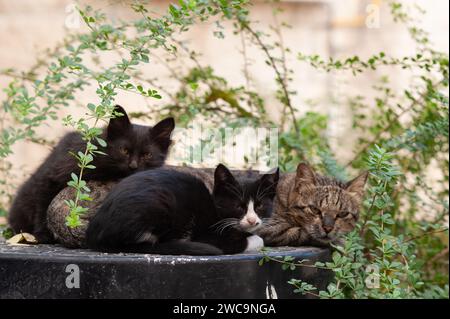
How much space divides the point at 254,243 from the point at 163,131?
0.78 metres

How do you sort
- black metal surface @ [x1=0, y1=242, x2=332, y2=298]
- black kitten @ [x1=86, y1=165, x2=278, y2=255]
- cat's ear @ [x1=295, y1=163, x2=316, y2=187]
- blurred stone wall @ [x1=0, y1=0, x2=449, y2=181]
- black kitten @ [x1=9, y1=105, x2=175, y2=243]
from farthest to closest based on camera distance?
blurred stone wall @ [x1=0, y1=0, x2=449, y2=181] < cat's ear @ [x1=295, y1=163, x2=316, y2=187] < black kitten @ [x1=9, y1=105, x2=175, y2=243] < black kitten @ [x1=86, y1=165, x2=278, y2=255] < black metal surface @ [x1=0, y1=242, x2=332, y2=298]

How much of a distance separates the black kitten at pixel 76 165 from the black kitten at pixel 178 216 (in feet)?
1.08

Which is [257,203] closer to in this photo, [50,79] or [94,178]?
[94,178]

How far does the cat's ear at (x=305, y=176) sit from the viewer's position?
2996 mm

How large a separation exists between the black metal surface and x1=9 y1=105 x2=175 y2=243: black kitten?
50cm

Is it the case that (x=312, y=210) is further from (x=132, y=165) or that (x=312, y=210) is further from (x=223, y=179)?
(x=132, y=165)

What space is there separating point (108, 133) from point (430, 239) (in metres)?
2.09

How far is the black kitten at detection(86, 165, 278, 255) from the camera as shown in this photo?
2318 millimetres

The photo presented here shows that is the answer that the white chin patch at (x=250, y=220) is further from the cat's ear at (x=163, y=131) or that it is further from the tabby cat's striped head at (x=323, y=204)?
the cat's ear at (x=163, y=131)

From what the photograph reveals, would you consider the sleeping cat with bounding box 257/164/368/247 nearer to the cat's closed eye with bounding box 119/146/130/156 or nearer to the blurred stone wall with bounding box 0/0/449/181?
the cat's closed eye with bounding box 119/146/130/156

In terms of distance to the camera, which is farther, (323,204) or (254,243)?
(323,204)

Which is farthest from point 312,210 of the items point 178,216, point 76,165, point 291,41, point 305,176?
point 291,41

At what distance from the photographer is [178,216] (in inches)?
97.2

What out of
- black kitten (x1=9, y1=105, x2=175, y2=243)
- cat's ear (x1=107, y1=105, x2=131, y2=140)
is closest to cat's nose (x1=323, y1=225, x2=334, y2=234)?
black kitten (x1=9, y1=105, x2=175, y2=243)
